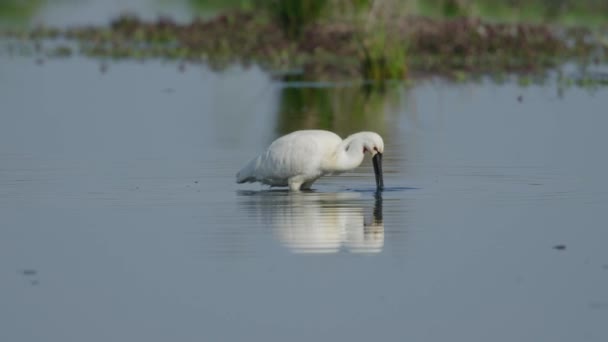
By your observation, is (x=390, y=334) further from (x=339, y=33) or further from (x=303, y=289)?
(x=339, y=33)

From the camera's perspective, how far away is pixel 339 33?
27922mm

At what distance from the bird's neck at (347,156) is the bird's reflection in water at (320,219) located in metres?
0.22

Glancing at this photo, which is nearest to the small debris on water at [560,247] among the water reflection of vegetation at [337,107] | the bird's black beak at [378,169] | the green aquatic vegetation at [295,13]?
the bird's black beak at [378,169]

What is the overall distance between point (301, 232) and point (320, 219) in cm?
57

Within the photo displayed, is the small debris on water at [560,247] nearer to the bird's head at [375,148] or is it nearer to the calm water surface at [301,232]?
the calm water surface at [301,232]

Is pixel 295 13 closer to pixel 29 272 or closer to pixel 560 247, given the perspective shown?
pixel 560 247

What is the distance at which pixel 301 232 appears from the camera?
32.7 feet

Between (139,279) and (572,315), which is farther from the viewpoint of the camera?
(139,279)

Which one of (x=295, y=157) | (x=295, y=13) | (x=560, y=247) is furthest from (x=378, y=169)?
(x=295, y=13)

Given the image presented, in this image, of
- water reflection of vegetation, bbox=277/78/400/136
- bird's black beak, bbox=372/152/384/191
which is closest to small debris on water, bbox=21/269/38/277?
bird's black beak, bbox=372/152/384/191

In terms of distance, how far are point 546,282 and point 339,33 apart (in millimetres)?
19725

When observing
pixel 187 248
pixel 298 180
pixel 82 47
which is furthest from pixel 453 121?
pixel 82 47

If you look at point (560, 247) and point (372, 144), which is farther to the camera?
point (372, 144)

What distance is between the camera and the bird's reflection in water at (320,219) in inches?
375
